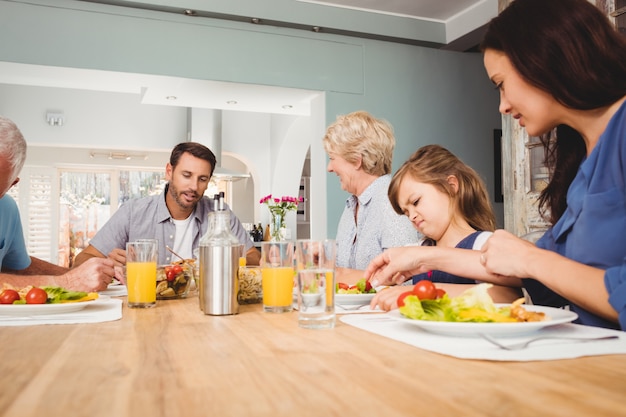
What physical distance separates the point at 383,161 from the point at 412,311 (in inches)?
72.1

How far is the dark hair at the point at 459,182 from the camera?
1851mm

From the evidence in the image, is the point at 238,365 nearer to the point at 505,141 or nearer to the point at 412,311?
the point at 412,311

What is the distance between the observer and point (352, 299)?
134 cm

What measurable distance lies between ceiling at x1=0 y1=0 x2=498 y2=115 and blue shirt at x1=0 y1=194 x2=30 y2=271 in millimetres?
1571

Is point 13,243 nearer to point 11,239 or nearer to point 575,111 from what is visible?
point 11,239

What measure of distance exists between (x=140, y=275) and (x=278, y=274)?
0.40m

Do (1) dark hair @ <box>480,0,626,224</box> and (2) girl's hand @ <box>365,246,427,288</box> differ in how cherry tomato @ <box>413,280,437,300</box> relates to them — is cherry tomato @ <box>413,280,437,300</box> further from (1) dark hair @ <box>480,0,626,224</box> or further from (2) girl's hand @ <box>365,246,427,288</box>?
(1) dark hair @ <box>480,0,626,224</box>

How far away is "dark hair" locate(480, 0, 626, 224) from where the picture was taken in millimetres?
1060

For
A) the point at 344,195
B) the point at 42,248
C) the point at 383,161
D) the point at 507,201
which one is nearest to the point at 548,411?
the point at 383,161

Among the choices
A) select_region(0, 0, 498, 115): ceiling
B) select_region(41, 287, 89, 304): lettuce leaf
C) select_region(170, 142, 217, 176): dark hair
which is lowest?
select_region(41, 287, 89, 304): lettuce leaf

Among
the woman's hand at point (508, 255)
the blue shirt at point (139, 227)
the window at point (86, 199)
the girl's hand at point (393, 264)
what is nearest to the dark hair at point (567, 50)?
the woman's hand at point (508, 255)

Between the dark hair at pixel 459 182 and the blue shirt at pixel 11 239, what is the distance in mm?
1654

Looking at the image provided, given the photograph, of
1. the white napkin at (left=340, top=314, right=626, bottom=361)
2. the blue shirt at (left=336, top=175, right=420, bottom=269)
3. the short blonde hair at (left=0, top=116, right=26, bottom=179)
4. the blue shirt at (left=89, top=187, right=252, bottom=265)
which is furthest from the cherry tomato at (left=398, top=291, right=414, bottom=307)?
the blue shirt at (left=89, top=187, right=252, bottom=265)

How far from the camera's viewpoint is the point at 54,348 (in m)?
0.81
